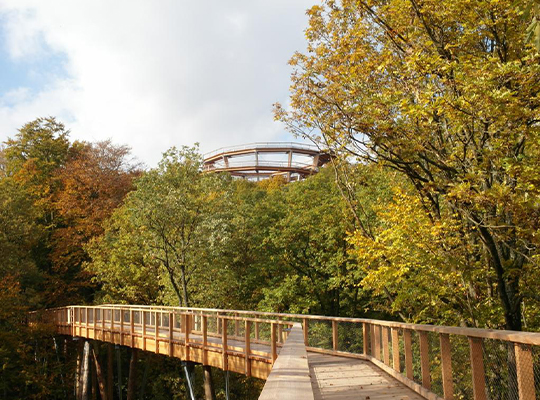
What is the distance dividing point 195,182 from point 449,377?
795 inches

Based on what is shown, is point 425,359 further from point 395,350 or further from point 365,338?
point 365,338

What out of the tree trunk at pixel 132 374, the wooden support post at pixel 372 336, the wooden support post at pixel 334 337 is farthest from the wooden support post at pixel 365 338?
the tree trunk at pixel 132 374

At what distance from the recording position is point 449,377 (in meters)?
5.21

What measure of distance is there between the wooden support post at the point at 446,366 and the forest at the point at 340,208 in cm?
248

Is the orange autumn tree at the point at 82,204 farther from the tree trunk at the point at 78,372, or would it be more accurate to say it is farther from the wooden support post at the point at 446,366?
the wooden support post at the point at 446,366

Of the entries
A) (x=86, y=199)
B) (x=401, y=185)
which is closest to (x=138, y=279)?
(x=86, y=199)

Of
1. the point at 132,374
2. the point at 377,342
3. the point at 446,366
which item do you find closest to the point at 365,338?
the point at 377,342

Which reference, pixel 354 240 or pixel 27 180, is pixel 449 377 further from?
pixel 27 180

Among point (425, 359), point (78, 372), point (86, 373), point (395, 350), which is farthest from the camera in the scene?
point (78, 372)

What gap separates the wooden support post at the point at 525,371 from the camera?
376 cm

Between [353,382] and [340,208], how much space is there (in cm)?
1770

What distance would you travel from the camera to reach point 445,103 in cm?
701

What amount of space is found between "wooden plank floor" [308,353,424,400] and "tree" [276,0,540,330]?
2966 millimetres

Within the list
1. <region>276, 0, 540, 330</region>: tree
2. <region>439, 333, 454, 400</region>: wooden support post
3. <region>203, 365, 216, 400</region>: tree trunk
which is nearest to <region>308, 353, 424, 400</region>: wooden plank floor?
<region>439, 333, 454, 400</region>: wooden support post
